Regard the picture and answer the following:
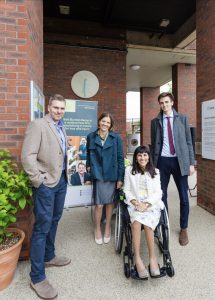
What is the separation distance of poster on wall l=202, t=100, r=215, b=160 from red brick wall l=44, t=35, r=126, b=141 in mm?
2368

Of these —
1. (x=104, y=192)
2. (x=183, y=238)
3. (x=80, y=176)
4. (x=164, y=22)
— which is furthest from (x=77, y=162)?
(x=164, y=22)

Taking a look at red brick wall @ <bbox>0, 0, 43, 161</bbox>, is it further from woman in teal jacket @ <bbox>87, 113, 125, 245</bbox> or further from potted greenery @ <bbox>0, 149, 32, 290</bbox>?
woman in teal jacket @ <bbox>87, 113, 125, 245</bbox>

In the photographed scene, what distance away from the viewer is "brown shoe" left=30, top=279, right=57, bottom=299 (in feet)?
5.95

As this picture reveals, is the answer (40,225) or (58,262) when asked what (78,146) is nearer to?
(58,262)

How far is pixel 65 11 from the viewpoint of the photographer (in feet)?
16.4

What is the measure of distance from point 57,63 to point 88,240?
402cm

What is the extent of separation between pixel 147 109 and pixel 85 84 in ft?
19.5

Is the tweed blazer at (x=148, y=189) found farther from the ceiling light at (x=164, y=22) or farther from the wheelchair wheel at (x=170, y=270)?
the ceiling light at (x=164, y=22)

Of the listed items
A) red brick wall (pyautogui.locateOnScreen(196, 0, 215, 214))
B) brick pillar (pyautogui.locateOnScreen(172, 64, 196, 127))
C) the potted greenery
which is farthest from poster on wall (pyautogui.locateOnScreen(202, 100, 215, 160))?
brick pillar (pyautogui.locateOnScreen(172, 64, 196, 127))

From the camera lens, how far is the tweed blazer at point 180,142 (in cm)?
265

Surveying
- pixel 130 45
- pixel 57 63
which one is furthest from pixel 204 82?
pixel 57 63

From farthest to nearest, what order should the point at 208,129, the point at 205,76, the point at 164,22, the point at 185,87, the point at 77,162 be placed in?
the point at 185,87 < the point at 164,22 < the point at 77,162 < the point at 205,76 < the point at 208,129

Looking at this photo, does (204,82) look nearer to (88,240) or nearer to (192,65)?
(88,240)

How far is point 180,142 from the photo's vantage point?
2.66 metres
